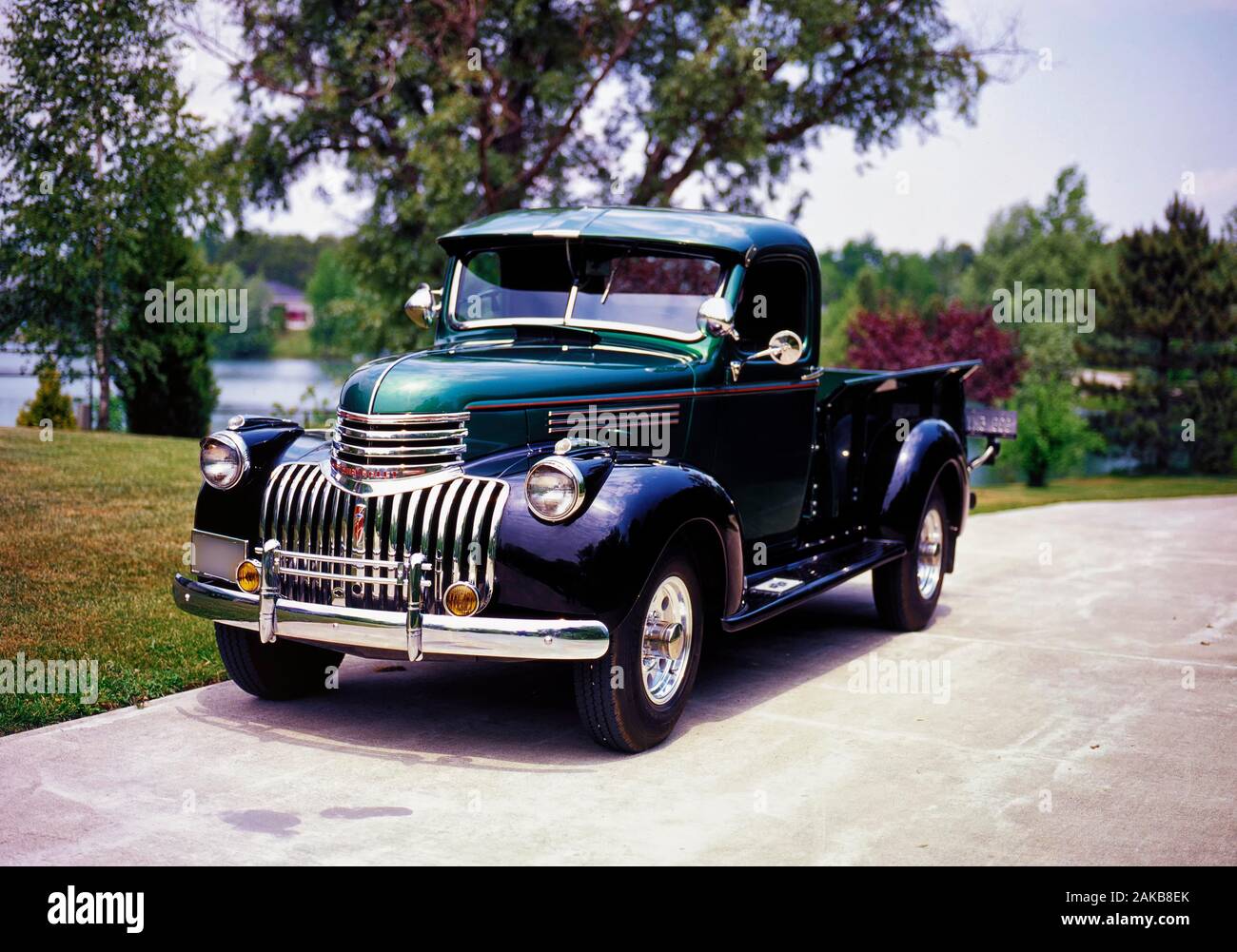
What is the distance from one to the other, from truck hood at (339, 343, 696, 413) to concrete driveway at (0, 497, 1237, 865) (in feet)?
4.82

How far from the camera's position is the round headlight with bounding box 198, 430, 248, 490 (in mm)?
5996

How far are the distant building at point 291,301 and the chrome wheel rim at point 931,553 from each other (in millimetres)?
62068

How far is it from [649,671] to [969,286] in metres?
80.2

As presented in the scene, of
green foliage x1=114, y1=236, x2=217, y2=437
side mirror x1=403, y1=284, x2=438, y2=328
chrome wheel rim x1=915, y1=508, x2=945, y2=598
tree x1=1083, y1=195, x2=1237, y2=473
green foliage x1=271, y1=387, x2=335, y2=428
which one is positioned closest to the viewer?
side mirror x1=403, y1=284, x2=438, y2=328

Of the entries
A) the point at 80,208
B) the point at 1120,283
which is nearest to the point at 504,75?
the point at 80,208

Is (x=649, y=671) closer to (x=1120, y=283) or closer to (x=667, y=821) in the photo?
(x=667, y=821)

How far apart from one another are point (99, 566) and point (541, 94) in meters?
11.5

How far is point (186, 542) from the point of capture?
10016 millimetres

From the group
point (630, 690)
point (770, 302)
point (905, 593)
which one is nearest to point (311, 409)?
point (905, 593)

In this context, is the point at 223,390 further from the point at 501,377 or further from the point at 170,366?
the point at 501,377

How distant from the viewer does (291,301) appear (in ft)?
276

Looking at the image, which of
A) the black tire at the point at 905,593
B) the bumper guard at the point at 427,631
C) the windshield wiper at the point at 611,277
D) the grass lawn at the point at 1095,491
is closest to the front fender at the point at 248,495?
the bumper guard at the point at 427,631

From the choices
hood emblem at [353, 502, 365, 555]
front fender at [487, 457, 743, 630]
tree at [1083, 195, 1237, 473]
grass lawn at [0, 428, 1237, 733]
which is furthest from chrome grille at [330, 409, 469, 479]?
tree at [1083, 195, 1237, 473]

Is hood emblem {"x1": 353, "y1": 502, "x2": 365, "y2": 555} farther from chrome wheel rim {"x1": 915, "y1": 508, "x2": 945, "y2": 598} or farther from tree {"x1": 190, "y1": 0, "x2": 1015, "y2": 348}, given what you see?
tree {"x1": 190, "y1": 0, "x2": 1015, "y2": 348}
